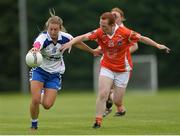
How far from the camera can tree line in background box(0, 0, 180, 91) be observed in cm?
4600

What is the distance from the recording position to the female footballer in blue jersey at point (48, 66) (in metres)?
13.1

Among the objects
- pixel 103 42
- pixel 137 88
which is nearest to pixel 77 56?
pixel 137 88

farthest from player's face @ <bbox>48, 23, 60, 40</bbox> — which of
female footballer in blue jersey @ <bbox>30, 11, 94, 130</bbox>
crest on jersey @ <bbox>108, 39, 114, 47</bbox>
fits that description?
crest on jersey @ <bbox>108, 39, 114, 47</bbox>

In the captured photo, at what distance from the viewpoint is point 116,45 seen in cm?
1380

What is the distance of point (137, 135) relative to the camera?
11.9 meters

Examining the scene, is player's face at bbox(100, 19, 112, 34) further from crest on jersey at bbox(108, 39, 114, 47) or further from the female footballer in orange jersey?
crest on jersey at bbox(108, 39, 114, 47)

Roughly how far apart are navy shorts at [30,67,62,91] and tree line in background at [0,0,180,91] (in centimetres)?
3184

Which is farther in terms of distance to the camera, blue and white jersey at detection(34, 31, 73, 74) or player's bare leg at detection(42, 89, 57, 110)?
player's bare leg at detection(42, 89, 57, 110)

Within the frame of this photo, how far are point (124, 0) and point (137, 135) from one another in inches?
1333

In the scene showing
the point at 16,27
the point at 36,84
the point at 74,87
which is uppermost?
the point at 16,27

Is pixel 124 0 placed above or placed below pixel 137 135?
above

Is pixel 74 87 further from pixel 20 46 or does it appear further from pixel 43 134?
pixel 43 134

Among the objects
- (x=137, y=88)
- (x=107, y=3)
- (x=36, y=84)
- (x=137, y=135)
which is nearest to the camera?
(x=137, y=135)

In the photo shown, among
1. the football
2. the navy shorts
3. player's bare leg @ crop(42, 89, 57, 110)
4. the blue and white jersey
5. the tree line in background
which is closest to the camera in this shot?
the football
